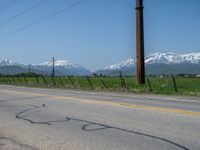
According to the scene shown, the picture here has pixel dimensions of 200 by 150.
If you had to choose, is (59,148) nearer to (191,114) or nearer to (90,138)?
(90,138)

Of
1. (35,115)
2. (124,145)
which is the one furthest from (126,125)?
(35,115)

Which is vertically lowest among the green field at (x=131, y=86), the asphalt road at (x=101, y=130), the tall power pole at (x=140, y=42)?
the green field at (x=131, y=86)

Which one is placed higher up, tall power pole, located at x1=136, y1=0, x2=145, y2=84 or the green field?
tall power pole, located at x1=136, y1=0, x2=145, y2=84

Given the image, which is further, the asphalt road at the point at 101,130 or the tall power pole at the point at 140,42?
the tall power pole at the point at 140,42

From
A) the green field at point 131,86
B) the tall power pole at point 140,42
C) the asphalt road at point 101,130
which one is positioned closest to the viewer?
the asphalt road at point 101,130

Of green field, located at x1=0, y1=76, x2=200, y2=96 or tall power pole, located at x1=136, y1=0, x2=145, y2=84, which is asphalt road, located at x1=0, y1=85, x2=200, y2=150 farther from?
tall power pole, located at x1=136, y1=0, x2=145, y2=84

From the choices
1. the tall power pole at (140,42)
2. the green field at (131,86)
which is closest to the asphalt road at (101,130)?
the green field at (131,86)

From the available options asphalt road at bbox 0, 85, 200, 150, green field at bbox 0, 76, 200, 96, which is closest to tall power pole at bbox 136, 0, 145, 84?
green field at bbox 0, 76, 200, 96

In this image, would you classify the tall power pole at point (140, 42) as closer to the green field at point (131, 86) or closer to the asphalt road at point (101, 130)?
the green field at point (131, 86)

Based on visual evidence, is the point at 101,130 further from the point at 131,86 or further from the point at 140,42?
the point at 140,42

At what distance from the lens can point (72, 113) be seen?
42.5 ft

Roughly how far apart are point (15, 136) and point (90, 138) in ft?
5.95

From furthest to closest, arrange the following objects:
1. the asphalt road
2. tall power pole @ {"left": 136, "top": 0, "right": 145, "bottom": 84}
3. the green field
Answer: tall power pole @ {"left": 136, "top": 0, "right": 145, "bottom": 84}, the green field, the asphalt road

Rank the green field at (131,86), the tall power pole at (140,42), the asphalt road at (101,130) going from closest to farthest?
the asphalt road at (101,130)
the green field at (131,86)
the tall power pole at (140,42)
